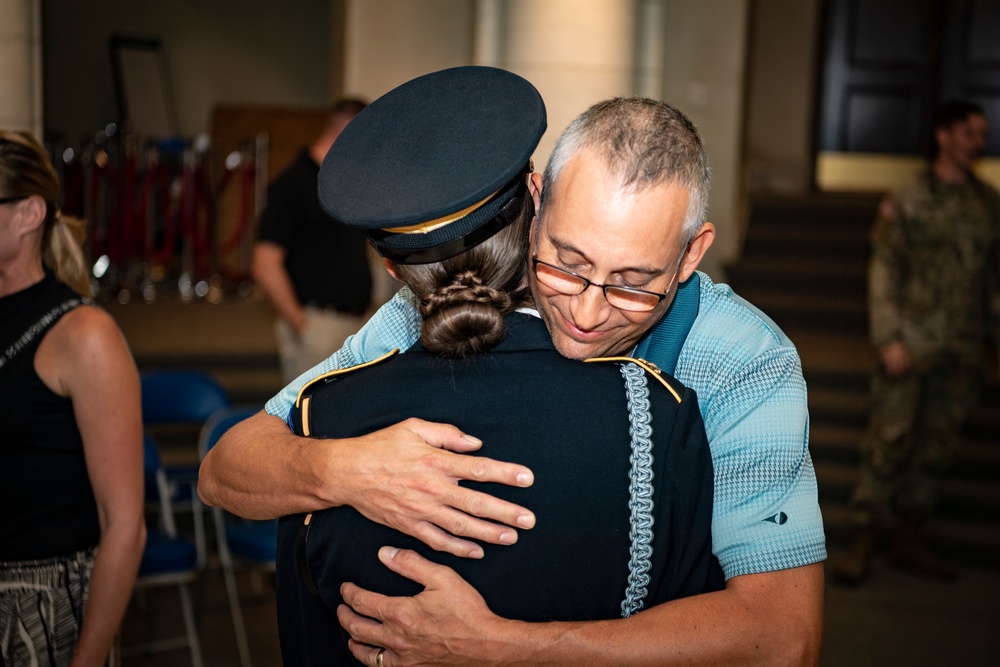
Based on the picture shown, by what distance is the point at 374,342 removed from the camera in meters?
1.49

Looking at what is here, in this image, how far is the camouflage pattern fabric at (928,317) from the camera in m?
4.73

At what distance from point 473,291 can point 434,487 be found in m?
0.23

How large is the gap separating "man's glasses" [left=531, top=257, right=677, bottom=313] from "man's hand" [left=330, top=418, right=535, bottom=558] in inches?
8.8

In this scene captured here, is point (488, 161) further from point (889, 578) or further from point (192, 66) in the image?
point (192, 66)

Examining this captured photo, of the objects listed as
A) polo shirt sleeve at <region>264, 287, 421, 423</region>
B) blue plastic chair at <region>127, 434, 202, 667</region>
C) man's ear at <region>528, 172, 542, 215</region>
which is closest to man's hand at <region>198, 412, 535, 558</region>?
polo shirt sleeve at <region>264, 287, 421, 423</region>

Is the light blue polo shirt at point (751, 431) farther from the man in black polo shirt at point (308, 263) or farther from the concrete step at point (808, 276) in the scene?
the concrete step at point (808, 276)

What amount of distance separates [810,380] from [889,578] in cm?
154

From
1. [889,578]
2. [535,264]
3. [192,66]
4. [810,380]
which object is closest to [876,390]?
[889,578]

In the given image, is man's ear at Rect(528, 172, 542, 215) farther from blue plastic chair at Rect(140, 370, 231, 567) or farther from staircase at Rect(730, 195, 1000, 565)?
staircase at Rect(730, 195, 1000, 565)

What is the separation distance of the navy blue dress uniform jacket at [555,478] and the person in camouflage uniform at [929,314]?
12.6 feet

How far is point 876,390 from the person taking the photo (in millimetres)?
4812

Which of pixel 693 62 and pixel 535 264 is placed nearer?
pixel 535 264

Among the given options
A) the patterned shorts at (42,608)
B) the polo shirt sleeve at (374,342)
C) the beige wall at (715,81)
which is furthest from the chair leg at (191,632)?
the beige wall at (715,81)

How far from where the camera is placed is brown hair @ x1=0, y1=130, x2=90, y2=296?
2043mm
